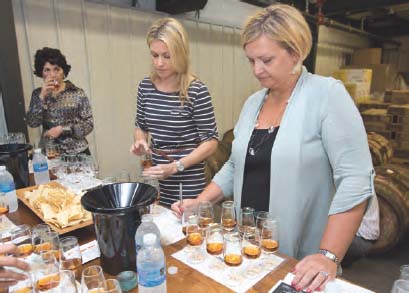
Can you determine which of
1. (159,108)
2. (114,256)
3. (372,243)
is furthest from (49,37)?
(372,243)

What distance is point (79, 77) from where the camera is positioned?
11.6ft

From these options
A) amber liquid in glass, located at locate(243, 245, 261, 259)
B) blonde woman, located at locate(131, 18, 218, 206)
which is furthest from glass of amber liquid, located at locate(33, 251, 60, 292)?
blonde woman, located at locate(131, 18, 218, 206)

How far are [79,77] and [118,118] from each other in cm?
67

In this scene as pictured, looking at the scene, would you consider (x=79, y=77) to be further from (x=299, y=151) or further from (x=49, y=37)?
(x=299, y=151)

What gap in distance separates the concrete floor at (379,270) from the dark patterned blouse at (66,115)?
2.80 metres

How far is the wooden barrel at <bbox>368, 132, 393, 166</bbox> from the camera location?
4.15 metres

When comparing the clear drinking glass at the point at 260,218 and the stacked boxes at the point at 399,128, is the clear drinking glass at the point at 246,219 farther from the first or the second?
the stacked boxes at the point at 399,128

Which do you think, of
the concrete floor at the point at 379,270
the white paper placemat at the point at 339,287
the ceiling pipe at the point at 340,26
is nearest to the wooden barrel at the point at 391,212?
the concrete floor at the point at 379,270

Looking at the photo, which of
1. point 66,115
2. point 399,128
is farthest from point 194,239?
point 399,128

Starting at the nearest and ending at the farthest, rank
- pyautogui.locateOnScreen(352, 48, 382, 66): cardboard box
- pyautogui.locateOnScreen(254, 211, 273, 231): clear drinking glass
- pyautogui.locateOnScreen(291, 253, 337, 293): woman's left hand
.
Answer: pyautogui.locateOnScreen(291, 253, 337, 293): woman's left hand, pyautogui.locateOnScreen(254, 211, 273, 231): clear drinking glass, pyautogui.locateOnScreen(352, 48, 382, 66): cardboard box

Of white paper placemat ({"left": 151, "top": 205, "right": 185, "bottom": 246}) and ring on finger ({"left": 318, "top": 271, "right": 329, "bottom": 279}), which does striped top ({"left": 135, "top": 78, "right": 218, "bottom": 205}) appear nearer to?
white paper placemat ({"left": 151, "top": 205, "right": 185, "bottom": 246})

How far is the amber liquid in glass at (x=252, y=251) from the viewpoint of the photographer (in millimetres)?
1164

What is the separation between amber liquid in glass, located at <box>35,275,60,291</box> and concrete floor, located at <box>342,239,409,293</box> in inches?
111

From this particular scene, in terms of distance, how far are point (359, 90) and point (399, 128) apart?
2.04 meters
